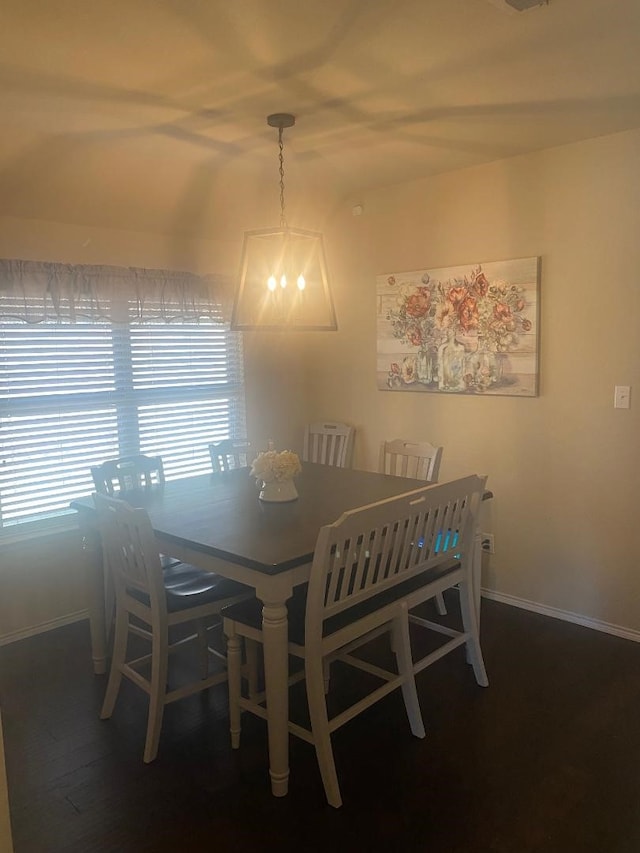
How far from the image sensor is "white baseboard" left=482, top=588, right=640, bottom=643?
3.15 metres

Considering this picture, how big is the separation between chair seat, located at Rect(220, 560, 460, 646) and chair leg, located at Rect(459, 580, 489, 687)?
191 mm

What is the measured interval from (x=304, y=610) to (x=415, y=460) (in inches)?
55.5

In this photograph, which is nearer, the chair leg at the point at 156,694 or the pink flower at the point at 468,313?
the chair leg at the point at 156,694

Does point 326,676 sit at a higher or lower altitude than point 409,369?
lower

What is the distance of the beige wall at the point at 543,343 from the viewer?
3.08 metres

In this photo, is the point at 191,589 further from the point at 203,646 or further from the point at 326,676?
the point at 326,676

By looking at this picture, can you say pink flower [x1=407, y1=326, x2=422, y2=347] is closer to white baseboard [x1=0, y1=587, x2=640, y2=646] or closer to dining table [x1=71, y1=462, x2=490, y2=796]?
dining table [x1=71, y1=462, x2=490, y2=796]

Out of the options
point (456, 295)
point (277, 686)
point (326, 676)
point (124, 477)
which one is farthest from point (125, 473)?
point (456, 295)

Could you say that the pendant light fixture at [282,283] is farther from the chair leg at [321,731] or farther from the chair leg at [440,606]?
the chair leg at [440,606]

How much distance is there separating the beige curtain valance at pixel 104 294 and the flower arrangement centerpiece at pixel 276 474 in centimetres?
140

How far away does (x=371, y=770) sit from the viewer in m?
2.25

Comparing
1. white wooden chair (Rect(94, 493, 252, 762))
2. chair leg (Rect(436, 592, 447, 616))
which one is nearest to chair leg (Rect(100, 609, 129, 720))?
white wooden chair (Rect(94, 493, 252, 762))

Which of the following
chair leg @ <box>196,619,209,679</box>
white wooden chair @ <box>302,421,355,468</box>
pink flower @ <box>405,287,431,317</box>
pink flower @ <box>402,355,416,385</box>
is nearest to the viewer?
chair leg @ <box>196,619,209,679</box>

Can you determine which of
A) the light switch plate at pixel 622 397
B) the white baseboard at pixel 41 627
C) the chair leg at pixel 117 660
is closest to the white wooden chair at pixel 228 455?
the white baseboard at pixel 41 627
